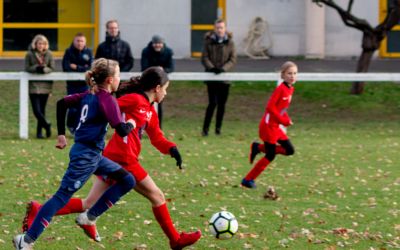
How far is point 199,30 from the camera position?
32031 millimetres

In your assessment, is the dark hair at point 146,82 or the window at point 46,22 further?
the window at point 46,22

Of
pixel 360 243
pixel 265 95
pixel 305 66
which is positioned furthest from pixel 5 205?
pixel 305 66

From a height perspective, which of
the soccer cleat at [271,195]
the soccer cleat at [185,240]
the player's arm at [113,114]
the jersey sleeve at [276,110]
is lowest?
→ the soccer cleat at [271,195]

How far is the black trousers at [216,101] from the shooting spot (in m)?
20.3

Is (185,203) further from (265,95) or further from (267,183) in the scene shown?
(265,95)

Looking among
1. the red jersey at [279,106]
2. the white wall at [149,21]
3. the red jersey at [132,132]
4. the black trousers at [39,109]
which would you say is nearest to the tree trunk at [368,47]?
the white wall at [149,21]

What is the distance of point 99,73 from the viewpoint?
9.47 meters

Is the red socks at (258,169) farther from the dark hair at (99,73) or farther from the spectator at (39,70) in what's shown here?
the spectator at (39,70)

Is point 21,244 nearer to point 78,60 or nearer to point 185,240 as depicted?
point 185,240

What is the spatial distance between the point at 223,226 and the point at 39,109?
9.81 metres

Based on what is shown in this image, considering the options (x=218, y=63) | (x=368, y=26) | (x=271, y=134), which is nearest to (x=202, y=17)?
Answer: (x=368, y=26)

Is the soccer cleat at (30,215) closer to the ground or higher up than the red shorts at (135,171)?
closer to the ground

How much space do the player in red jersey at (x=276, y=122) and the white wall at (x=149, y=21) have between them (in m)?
17.6

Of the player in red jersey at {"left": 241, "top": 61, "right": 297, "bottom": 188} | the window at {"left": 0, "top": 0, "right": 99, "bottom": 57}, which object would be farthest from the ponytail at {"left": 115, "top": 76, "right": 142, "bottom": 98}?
the window at {"left": 0, "top": 0, "right": 99, "bottom": 57}
